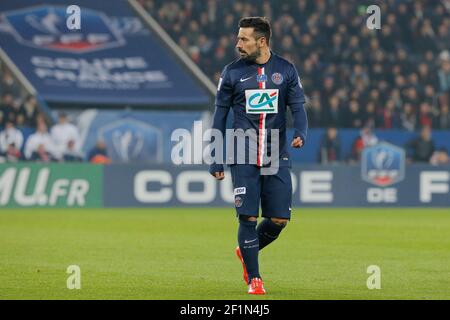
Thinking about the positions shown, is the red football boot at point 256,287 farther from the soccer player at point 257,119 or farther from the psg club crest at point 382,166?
the psg club crest at point 382,166

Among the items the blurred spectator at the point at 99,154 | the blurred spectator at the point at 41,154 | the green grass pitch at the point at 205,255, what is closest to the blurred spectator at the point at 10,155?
the blurred spectator at the point at 41,154

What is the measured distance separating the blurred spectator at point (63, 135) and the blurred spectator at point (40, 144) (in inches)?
5.3

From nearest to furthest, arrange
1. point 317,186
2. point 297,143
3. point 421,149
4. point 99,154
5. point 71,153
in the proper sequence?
point 297,143
point 71,153
point 317,186
point 99,154
point 421,149

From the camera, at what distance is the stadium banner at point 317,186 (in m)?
23.2

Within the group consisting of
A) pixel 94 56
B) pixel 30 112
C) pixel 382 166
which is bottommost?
pixel 382 166

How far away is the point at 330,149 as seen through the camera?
81.0 ft

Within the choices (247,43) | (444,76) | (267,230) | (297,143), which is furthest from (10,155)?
(297,143)

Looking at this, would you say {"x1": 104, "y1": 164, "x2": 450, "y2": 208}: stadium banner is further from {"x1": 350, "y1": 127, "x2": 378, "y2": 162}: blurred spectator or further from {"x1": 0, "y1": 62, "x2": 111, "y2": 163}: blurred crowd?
{"x1": 0, "y1": 62, "x2": 111, "y2": 163}: blurred crowd

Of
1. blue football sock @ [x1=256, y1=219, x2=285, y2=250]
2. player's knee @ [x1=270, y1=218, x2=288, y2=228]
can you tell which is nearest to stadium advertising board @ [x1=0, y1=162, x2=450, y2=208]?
blue football sock @ [x1=256, y1=219, x2=285, y2=250]

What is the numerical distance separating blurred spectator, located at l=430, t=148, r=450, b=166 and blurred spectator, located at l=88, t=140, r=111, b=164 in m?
6.89

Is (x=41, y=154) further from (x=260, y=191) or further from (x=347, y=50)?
(x=260, y=191)

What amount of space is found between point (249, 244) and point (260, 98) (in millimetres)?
1217
